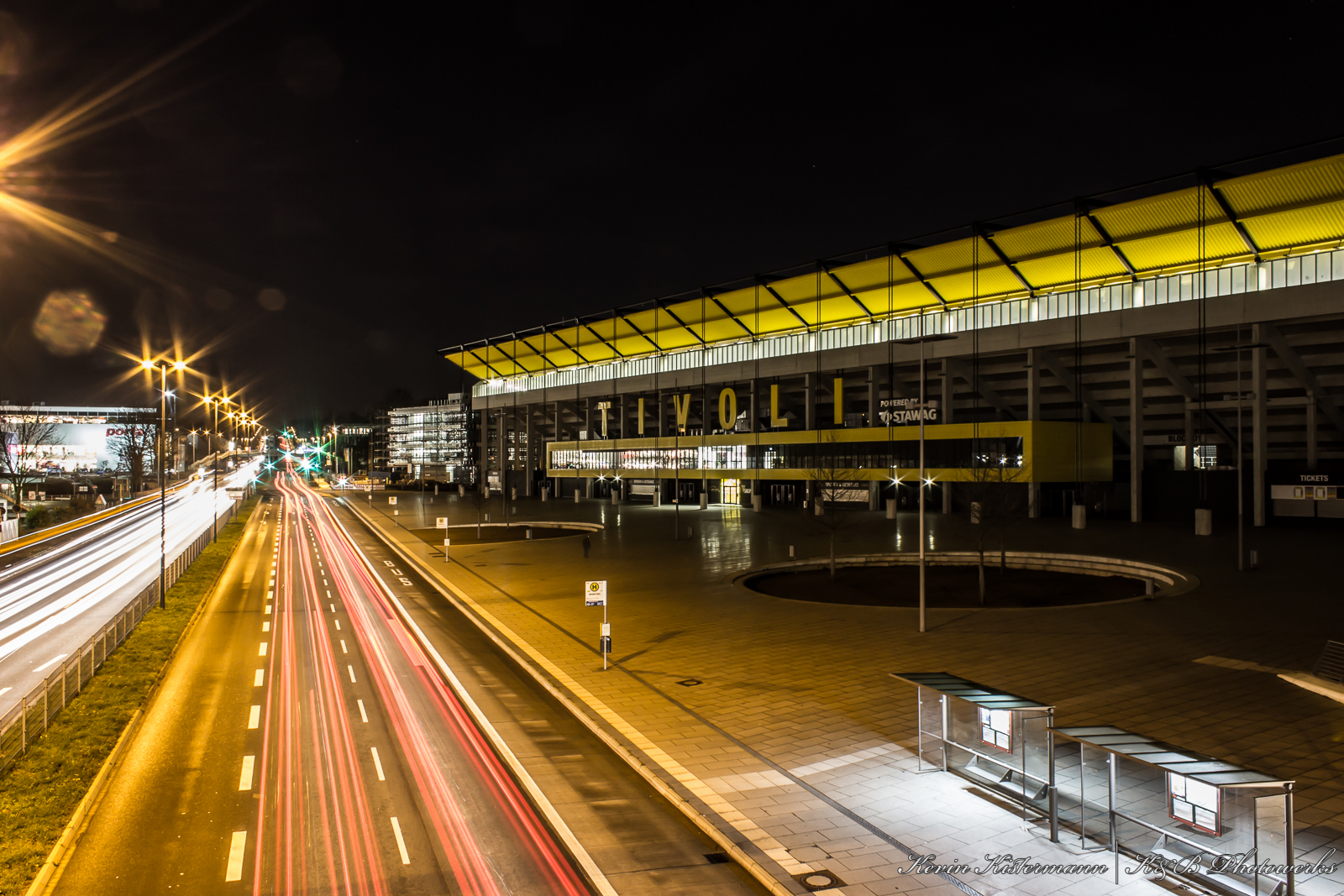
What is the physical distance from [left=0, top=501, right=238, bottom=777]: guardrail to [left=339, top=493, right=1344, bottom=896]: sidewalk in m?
8.40

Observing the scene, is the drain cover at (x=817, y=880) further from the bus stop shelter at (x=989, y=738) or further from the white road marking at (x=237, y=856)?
the white road marking at (x=237, y=856)

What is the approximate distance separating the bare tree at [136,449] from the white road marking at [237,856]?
86.6m

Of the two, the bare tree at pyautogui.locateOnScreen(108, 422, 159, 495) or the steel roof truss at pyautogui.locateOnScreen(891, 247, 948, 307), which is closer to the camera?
the steel roof truss at pyautogui.locateOnScreen(891, 247, 948, 307)

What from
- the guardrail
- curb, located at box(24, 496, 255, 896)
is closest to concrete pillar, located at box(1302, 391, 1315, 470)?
curb, located at box(24, 496, 255, 896)

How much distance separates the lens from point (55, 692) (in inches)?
521

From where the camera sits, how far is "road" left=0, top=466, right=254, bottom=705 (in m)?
17.4

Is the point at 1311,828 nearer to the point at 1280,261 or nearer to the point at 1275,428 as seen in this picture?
the point at 1280,261

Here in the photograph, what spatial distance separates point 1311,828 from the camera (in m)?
8.27

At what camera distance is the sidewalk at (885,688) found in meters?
8.45

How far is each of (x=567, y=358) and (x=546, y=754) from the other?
78.2 metres

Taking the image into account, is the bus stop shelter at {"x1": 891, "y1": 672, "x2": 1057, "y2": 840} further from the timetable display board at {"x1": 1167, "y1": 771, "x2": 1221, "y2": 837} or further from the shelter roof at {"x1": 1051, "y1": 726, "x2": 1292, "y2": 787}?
the timetable display board at {"x1": 1167, "y1": 771, "x2": 1221, "y2": 837}

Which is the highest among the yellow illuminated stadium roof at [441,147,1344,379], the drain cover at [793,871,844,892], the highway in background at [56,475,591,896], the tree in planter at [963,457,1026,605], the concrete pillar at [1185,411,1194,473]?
the yellow illuminated stadium roof at [441,147,1344,379]

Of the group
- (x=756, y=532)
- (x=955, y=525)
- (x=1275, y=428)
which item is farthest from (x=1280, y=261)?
(x=756, y=532)

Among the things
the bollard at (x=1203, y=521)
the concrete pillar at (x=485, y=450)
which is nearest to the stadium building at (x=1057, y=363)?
the bollard at (x=1203, y=521)
